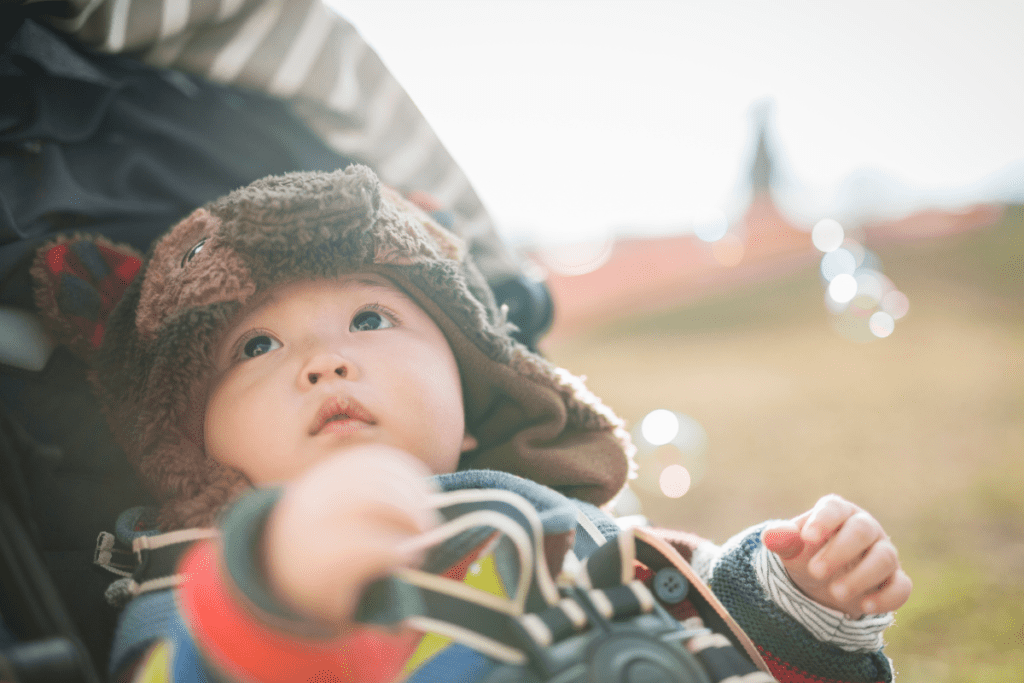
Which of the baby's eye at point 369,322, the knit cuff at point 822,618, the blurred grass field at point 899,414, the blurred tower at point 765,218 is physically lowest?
the knit cuff at point 822,618

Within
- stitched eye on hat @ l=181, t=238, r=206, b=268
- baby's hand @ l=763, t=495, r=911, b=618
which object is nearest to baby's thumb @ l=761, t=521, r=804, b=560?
baby's hand @ l=763, t=495, r=911, b=618

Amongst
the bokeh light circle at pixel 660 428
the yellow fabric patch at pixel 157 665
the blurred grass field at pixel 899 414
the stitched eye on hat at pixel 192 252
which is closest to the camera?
the yellow fabric patch at pixel 157 665

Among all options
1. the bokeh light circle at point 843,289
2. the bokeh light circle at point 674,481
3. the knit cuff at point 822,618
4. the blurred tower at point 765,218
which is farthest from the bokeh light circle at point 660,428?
the blurred tower at point 765,218

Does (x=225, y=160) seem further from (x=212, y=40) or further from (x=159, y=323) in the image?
(x=159, y=323)

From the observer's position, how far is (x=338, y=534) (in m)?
0.34

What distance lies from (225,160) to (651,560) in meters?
0.82

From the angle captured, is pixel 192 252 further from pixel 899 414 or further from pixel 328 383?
pixel 899 414

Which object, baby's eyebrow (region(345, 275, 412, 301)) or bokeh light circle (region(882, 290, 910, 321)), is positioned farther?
bokeh light circle (region(882, 290, 910, 321))

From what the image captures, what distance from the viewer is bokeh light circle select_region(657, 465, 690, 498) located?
175cm

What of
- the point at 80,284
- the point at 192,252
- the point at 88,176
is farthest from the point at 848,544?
the point at 88,176

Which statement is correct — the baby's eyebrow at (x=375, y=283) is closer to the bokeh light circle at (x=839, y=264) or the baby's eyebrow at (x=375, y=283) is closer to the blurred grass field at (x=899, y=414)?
the blurred grass field at (x=899, y=414)

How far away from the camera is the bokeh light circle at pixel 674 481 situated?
1750mm

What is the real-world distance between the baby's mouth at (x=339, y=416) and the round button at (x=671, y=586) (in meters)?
0.32

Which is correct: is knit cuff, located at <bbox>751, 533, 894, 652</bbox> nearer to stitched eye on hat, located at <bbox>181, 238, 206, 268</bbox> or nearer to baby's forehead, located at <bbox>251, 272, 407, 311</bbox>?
baby's forehead, located at <bbox>251, 272, 407, 311</bbox>
